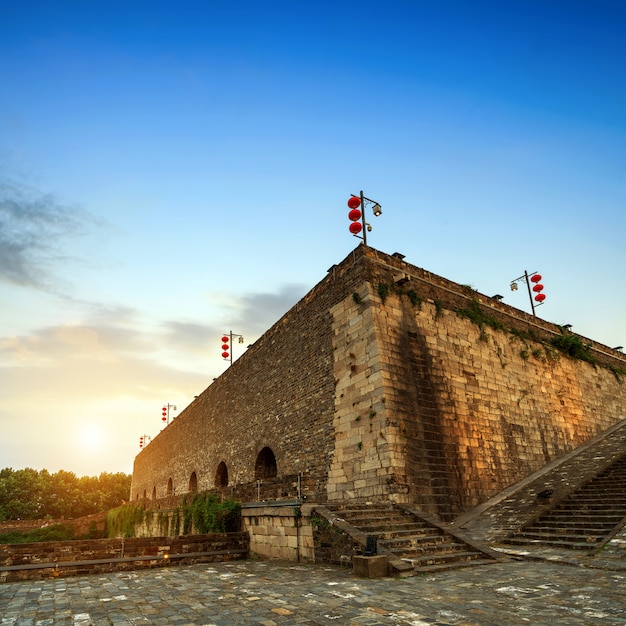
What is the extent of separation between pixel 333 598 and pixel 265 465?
11.8m

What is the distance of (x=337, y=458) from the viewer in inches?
443

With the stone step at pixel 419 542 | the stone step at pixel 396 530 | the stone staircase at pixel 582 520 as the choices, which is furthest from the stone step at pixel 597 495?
the stone step at pixel 396 530

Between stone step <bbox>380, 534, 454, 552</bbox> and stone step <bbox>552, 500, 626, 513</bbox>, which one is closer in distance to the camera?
stone step <bbox>380, 534, 454, 552</bbox>

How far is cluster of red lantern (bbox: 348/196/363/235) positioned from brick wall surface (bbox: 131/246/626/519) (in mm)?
814

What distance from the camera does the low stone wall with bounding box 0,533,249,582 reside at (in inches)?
288

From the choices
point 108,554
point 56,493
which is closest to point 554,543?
point 108,554

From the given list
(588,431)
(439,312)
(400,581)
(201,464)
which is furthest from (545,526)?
(201,464)

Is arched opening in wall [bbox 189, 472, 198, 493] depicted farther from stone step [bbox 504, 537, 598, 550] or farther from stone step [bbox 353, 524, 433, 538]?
stone step [bbox 504, 537, 598, 550]

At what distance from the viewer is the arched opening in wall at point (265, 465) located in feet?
52.7

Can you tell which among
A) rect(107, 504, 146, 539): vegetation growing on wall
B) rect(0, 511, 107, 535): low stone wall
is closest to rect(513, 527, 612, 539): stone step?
rect(107, 504, 146, 539): vegetation growing on wall

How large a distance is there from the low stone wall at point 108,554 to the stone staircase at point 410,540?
2814 millimetres

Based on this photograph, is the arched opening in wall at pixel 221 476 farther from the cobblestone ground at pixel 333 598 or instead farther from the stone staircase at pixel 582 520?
the stone staircase at pixel 582 520

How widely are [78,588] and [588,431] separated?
17.2 m

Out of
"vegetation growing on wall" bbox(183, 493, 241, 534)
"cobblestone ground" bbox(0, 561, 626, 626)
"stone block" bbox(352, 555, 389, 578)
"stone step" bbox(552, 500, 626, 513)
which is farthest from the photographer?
"vegetation growing on wall" bbox(183, 493, 241, 534)
